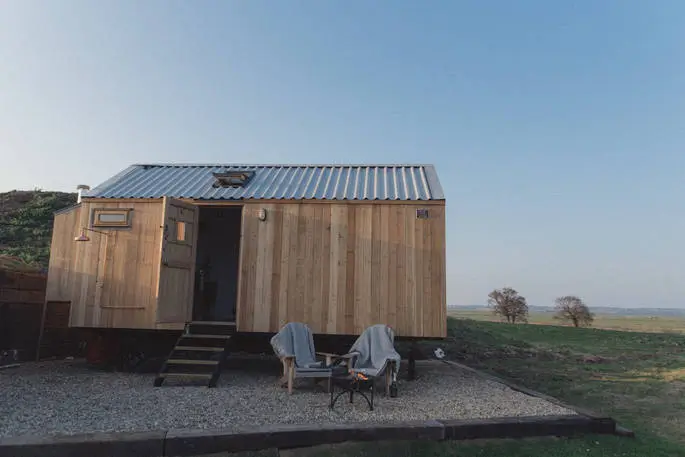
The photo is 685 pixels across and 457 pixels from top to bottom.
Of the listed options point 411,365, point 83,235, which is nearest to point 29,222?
point 83,235

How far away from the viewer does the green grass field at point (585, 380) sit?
12.7ft

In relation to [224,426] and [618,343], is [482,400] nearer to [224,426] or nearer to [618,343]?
[224,426]

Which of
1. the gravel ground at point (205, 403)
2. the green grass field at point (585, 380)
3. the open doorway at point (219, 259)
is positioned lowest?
the green grass field at point (585, 380)

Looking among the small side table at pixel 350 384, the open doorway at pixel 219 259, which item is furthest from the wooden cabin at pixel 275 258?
the open doorway at pixel 219 259

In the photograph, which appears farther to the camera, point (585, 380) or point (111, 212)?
point (585, 380)

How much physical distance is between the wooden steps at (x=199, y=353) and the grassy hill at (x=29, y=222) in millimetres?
7388

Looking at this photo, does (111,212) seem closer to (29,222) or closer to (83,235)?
(83,235)

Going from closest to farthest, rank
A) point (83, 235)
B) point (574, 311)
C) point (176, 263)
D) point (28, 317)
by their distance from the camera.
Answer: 1. point (176, 263)
2. point (83, 235)
3. point (28, 317)
4. point (574, 311)

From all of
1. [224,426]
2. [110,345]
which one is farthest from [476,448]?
[110,345]

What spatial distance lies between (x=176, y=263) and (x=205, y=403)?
2567 millimetres

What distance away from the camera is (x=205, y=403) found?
4.99m

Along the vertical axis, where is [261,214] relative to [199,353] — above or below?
above

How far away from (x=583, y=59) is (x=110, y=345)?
11255 millimetres

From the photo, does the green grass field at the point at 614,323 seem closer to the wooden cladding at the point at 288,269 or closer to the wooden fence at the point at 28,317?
the wooden cladding at the point at 288,269
